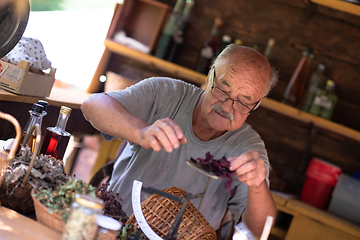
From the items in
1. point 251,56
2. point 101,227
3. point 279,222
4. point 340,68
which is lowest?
point 279,222

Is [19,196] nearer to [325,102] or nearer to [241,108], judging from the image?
[241,108]

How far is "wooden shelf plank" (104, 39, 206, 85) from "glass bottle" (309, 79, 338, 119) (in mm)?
810

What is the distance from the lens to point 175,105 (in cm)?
169


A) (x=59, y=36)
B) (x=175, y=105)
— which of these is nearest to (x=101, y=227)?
(x=175, y=105)

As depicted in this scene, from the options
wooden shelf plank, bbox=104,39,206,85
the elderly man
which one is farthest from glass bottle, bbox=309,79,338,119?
the elderly man

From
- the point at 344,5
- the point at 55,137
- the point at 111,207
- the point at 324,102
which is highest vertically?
the point at 344,5

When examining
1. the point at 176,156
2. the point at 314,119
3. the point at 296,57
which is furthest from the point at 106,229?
the point at 296,57

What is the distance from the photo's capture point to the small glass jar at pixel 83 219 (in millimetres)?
779

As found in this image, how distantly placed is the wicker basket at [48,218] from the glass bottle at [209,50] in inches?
78.3

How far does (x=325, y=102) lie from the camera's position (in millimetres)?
2533

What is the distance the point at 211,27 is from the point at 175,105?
147cm

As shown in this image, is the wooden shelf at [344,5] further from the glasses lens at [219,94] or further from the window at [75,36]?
the window at [75,36]

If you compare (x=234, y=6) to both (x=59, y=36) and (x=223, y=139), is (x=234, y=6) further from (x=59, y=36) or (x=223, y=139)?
(x=223, y=139)

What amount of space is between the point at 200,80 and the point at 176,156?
47.8 inches
